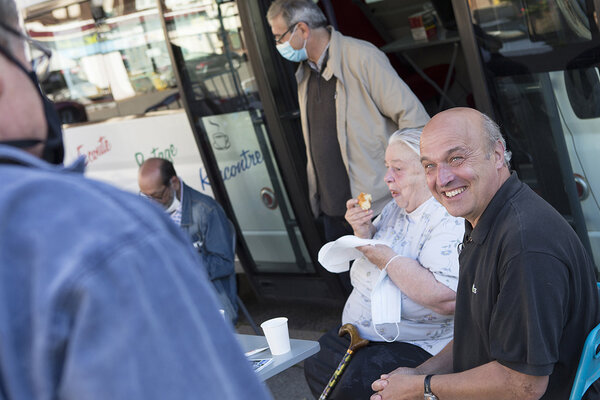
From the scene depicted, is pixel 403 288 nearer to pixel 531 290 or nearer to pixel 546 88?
pixel 531 290

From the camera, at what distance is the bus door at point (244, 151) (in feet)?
14.6

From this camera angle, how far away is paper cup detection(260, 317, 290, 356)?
2555mm

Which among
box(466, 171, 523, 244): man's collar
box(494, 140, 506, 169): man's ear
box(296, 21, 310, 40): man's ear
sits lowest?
box(466, 171, 523, 244): man's collar

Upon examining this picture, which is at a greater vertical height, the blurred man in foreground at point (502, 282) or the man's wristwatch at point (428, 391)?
the blurred man in foreground at point (502, 282)

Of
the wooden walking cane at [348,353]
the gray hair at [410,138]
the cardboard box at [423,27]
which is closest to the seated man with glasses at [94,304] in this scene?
the wooden walking cane at [348,353]

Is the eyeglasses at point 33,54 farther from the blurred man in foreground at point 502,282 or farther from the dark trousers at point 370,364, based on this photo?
the dark trousers at point 370,364

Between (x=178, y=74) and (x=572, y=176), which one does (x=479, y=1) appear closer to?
(x=572, y=176)

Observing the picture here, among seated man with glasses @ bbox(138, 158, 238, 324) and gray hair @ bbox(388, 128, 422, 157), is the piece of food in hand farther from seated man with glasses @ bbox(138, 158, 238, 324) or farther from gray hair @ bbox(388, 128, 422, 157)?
seated man with glasses @ bbox(138, 158, 238, 324)

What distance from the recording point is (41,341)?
700 mm

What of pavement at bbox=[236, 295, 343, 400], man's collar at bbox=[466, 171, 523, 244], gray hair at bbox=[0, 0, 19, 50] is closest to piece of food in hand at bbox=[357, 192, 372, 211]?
man's collar at bbox=[466, 171, 523, 244]

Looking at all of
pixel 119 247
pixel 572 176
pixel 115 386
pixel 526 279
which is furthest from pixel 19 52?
pixel 572 176

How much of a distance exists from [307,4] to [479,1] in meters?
0.96

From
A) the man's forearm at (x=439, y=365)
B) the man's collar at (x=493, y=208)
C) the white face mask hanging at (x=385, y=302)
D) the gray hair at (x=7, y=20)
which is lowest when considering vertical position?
the man's forearm at (x=439, y=365)

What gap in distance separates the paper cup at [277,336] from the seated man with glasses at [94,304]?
1.79 m
